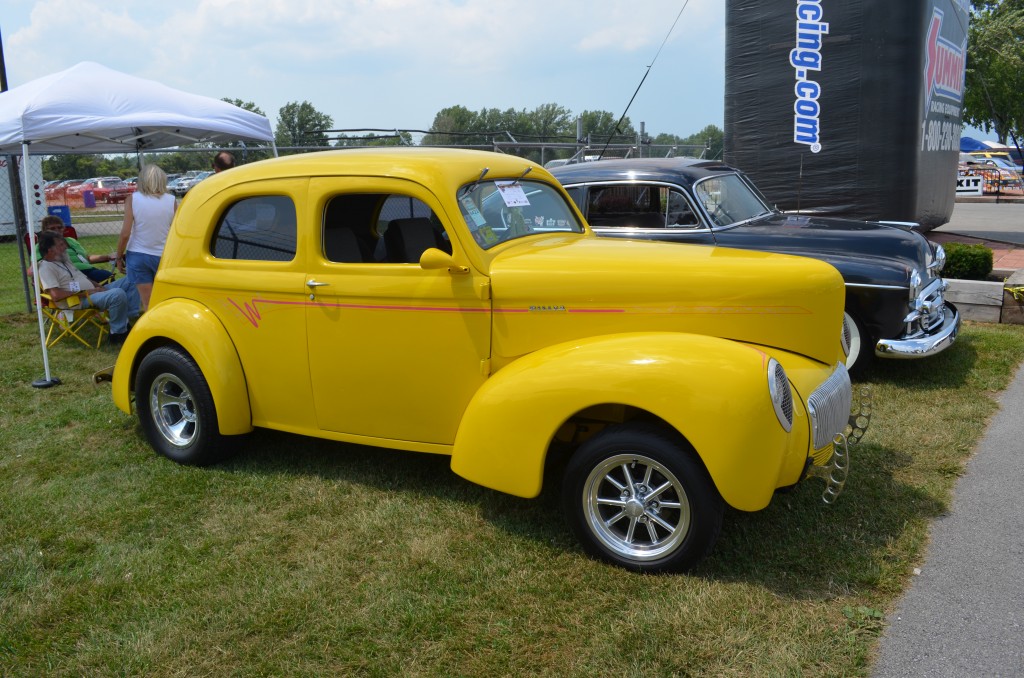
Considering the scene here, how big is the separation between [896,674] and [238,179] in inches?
158

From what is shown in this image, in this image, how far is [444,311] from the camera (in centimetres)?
388

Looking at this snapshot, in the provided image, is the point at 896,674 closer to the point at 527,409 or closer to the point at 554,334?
the point at 527,409

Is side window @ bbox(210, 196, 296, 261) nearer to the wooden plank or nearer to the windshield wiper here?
the windshield wiper

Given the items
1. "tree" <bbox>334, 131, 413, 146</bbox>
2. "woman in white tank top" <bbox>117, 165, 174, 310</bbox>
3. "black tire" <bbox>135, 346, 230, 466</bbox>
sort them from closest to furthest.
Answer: "black tire" <bbox>135, 346, 230, 466</bbox> → "woman in white tank top" <bbox>117, 165, 174, 310</bbox> → "tree" <bbox>334, 131, 413, 146</bbox>

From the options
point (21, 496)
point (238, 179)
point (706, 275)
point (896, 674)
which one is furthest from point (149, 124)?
point (896, 674)

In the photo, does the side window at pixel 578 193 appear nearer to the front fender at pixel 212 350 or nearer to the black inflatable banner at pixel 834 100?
the front fender at pixel 212 350

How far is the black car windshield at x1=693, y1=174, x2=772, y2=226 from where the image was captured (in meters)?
6.65

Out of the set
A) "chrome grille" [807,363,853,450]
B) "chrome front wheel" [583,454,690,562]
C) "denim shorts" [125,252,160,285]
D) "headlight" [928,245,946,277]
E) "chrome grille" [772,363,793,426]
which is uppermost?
"denim shorts" [125,252,160,285]

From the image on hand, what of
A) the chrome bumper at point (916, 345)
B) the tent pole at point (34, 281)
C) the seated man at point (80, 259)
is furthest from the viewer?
the seated man at point (80, 259)

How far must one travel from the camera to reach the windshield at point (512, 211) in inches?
159

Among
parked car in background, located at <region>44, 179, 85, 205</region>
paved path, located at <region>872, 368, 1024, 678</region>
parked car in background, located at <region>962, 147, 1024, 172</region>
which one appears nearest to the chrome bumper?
paved path, located at <region>872, 368, 1024, 678</region>

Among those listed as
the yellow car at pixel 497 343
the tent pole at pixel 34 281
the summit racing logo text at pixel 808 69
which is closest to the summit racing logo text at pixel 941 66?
the summit racing logo text at pixel 808 69

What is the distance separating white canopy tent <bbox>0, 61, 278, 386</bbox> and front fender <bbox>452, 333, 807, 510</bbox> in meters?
4.58

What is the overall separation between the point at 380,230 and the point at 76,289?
494 centimetres
